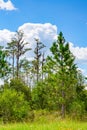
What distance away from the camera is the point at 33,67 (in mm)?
73562

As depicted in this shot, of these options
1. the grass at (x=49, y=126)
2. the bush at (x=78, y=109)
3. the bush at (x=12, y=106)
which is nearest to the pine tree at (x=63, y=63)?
the bush at (x=78, y=109)

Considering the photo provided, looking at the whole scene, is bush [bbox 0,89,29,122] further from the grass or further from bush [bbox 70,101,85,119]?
the grass

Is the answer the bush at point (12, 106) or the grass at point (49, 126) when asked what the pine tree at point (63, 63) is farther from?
the grass at point (49, 126)

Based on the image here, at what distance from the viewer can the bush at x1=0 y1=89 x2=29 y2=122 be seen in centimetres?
3719

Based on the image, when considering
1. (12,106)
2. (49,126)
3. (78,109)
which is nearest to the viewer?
(49,126)

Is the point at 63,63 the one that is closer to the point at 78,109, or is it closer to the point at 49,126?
the point at 78,109

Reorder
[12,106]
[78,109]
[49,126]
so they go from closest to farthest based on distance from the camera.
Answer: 1. [49,126]
2. [12,106]
3. [78,109]

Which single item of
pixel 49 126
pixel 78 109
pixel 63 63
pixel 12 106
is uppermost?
pixel 63 63

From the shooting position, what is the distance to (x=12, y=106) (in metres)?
37.5

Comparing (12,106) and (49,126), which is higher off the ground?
(12,106)

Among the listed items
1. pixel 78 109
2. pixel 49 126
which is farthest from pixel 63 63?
pixel 49 126

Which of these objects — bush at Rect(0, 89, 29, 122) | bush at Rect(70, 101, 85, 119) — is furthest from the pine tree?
bush at Rect(0, 89, 29, 122)

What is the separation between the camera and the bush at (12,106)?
37188 mm

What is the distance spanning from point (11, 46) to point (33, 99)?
2073 cm
